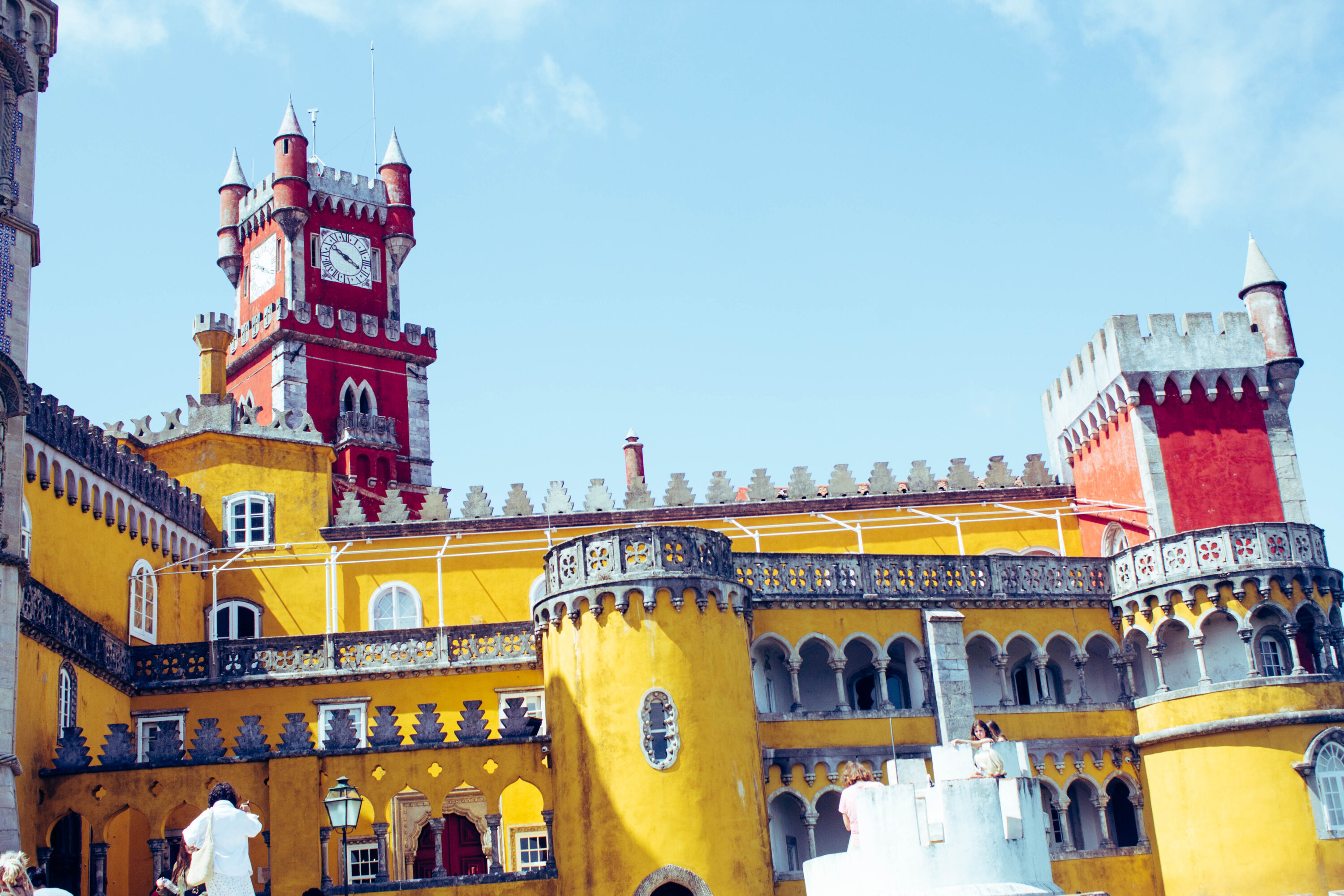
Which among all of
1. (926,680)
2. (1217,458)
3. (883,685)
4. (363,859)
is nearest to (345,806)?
(363,859)

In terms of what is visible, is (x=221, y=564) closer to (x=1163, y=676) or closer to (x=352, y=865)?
(x=352, y=865)

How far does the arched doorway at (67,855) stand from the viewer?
26734 millimetres

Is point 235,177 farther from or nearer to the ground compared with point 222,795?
farther from the ground

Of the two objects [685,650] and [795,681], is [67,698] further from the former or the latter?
[795,681]

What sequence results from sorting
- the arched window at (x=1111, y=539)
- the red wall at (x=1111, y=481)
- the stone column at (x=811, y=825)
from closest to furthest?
1. the stone column at (x=811, y=825)
2. the red wall at (x=1111, y=481)
3. the arched window at (x=1111, y=539)

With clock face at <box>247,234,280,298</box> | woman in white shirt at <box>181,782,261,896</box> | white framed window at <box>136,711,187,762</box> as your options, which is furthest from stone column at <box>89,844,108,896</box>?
clock face at <box>247,234,280,298</box>

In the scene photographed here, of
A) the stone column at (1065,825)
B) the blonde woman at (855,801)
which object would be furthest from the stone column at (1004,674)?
the blonde woman at (855,801)

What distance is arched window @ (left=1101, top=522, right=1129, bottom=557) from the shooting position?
37656 millimetres

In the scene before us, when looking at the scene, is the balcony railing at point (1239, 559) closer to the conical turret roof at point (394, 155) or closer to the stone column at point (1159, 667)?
the stone column at point (1159, 667)

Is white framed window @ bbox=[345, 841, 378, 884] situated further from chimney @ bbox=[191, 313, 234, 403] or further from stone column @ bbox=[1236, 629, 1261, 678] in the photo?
stone column @ bbox=[1236, 629, 1261, 678]

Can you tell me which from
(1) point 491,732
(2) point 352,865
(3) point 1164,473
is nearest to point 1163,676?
(3) point 1164,473

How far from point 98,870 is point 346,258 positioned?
3665cm

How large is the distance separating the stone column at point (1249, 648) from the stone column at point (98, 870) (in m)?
22.0

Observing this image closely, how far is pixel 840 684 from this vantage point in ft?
100
